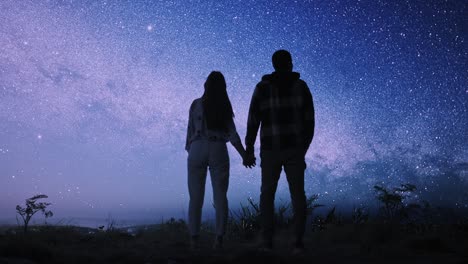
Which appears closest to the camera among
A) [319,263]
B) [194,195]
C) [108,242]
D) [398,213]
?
[319,263]

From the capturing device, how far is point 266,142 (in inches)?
174

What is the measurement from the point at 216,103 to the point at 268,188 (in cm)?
137

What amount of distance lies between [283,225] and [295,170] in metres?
4.27

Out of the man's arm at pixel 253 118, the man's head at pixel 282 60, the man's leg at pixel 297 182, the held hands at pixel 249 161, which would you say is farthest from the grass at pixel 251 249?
the man's head at pixel 282 60

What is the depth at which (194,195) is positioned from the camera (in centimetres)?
491

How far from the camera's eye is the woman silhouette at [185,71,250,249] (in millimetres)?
4871

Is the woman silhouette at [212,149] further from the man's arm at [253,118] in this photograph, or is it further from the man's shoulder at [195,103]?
the man's arm at [253,118]

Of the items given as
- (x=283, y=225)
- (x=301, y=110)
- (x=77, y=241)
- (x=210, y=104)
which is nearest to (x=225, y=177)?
(x=210, y=104)

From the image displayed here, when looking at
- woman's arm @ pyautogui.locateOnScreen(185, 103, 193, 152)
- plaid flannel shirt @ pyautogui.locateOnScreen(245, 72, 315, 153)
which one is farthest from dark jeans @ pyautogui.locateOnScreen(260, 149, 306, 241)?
woman's arm @ pyautogui.locateOnScreen(185, 103, 193, 152)

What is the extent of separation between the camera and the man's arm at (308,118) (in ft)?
14.4

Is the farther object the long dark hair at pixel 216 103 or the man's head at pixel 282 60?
the long dark hair at pixel 216 103

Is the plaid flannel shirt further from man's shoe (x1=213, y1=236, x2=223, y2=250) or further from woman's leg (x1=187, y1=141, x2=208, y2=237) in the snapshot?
man's shoe (x1=213, y1=236, x2=223, y2=250)

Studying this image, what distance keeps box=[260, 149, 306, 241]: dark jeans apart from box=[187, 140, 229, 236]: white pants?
67 centimetres

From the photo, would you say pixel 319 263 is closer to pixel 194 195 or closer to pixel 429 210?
pixel 194 195
